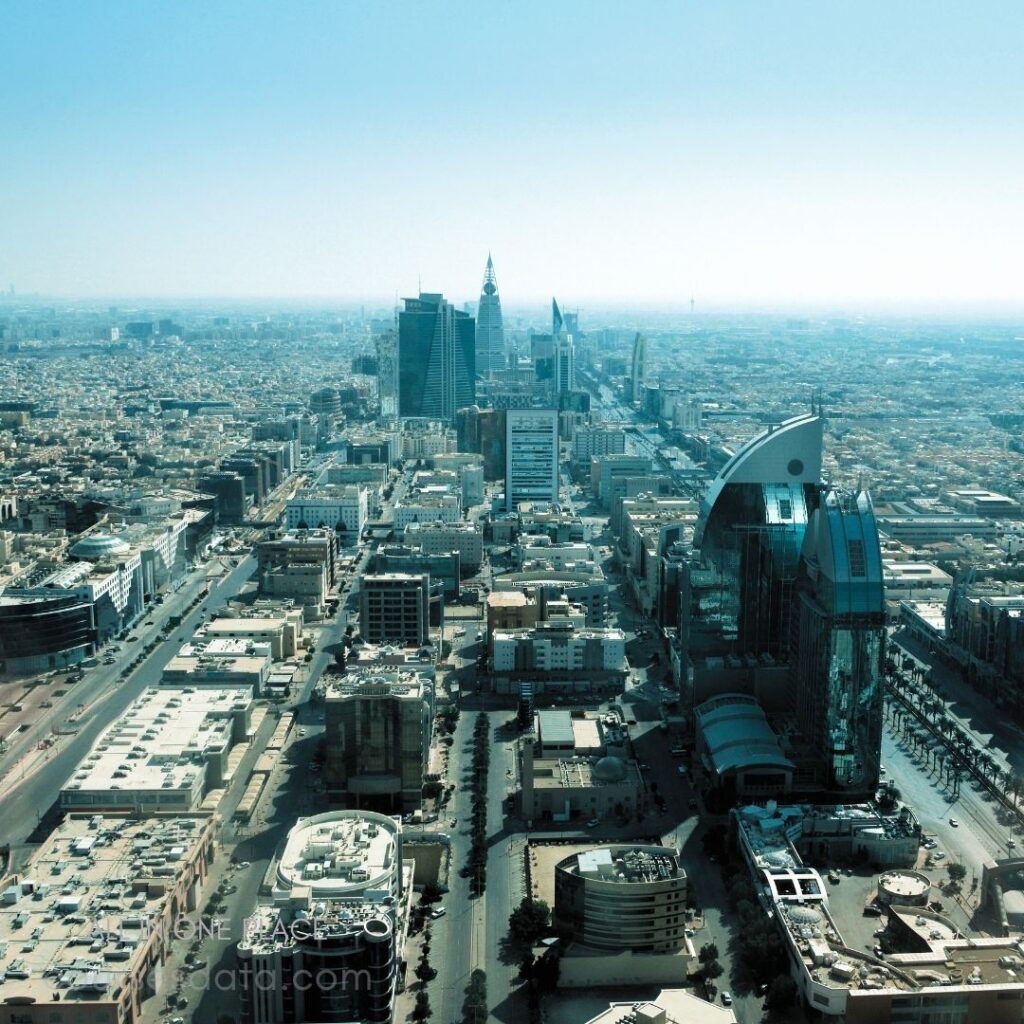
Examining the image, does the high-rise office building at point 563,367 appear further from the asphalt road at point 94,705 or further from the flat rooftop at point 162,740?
the flat rooftop at point 162,740

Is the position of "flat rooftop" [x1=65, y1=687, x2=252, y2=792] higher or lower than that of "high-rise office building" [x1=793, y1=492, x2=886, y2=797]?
lower

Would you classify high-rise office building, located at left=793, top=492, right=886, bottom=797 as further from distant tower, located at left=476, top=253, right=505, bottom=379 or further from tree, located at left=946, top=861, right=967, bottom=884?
distant tower, located at left=476, top=253, right=505, bottom=379

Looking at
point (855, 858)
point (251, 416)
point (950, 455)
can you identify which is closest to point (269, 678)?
point (855, 858)

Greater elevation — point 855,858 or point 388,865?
point 388,865

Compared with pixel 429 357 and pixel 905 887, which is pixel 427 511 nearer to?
pixel 905 887

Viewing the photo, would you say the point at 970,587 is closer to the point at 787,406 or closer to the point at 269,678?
the point at 269,678

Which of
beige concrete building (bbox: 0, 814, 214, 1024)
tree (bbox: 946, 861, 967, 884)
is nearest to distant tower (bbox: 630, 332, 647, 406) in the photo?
tree (bbox: 946, 861, 967, 884)
